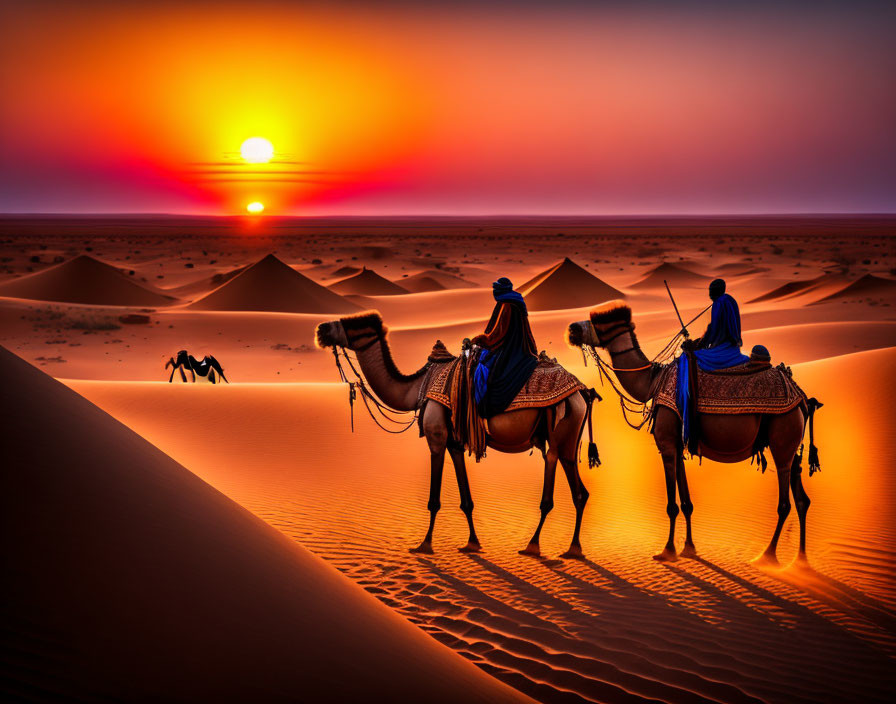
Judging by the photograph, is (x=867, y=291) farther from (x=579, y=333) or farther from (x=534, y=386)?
(x=534, y=386)

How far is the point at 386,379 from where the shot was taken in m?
9.19

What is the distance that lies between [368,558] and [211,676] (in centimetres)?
476

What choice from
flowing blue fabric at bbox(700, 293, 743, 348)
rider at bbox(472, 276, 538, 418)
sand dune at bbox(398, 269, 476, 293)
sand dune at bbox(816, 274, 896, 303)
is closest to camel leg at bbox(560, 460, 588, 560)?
rider at bbox(472, 276, 538, 418)

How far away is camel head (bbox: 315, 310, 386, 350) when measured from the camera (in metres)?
8.91

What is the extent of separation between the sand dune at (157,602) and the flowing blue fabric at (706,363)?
4.36 m

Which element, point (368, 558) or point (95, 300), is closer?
point (368, 558)

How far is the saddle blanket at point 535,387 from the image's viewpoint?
853 cm

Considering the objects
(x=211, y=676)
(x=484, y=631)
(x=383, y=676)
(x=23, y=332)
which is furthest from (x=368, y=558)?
(x=23, y=332)

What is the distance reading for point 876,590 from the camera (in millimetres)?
7594

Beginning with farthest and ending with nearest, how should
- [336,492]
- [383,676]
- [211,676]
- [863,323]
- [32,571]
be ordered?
[863,323] < [336,492] < [383,676] < [32,571] < [211,676]

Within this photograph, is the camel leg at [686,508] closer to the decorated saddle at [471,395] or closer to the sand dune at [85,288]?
the decorated saddle at [471,395]

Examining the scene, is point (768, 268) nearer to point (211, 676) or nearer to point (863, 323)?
point (863, 323)

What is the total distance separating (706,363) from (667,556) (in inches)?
92.8

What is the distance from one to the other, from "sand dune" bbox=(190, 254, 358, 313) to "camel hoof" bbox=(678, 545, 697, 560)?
3441cm
